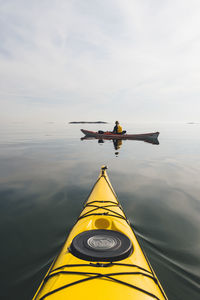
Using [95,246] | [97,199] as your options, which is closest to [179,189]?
[97,199]

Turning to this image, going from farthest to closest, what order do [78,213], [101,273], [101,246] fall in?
[78,213], [101,246], [101,273]

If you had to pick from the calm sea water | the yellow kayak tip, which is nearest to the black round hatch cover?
the yellow kayak tip

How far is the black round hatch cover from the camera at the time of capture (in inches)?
93.3

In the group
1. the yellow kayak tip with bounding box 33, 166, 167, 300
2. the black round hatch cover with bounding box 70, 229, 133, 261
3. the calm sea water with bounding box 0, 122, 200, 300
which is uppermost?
the black round hatch cover with bounding box 70, 229, 133, 261

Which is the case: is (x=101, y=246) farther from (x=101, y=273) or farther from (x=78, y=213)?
(x=78, y=213)

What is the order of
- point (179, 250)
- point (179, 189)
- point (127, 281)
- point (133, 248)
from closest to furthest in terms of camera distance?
point (127, 281)
point (133, 248)
point (179, 250)
point (179, 189)

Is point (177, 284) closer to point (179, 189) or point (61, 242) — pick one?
point (61, 242)

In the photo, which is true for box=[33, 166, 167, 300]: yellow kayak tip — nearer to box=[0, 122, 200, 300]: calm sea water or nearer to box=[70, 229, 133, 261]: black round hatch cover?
box=[70, 229, 133, 261]: black round hatch cover

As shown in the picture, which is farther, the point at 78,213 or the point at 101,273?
the point at 78,213

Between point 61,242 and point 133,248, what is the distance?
2.11 m

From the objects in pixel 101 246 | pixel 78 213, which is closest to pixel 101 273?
pixel 101 246

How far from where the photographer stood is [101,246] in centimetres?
254

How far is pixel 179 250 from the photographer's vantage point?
390cm

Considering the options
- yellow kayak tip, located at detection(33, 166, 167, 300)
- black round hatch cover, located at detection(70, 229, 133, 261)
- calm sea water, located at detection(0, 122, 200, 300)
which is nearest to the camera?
yellow kayak tip, located at detection(33, 166, 167, 300)
